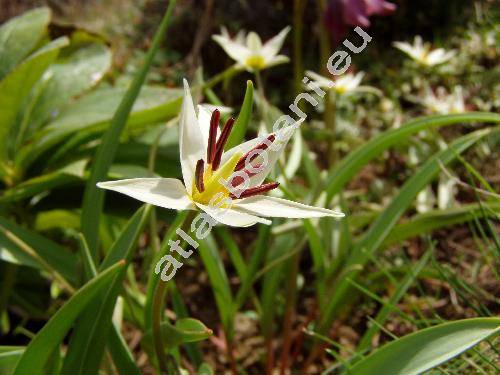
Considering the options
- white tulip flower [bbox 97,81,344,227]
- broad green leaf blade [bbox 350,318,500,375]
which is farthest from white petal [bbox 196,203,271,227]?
broad green leaf blade [bbox 350,318,500,375]

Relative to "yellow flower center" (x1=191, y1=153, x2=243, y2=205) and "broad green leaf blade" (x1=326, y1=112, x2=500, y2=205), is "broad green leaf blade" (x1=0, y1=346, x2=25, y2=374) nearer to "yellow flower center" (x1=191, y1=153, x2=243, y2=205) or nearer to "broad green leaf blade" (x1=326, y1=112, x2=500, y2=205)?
"yellow flower center" (x1=191, y1=153, x2=243, y2=205)

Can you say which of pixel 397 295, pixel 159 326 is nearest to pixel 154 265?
pixel 159 326

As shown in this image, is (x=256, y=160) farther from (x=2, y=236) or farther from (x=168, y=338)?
(x=2, y=236)

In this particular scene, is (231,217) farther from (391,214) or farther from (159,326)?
(391,214)

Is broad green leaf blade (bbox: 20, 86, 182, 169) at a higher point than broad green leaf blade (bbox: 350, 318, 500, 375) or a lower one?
higher

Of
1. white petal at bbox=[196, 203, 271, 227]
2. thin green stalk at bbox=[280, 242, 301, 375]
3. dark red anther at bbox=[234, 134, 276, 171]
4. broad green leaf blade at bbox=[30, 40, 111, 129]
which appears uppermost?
broad green leaf blade at bbox=[30, 40, 111, 129]

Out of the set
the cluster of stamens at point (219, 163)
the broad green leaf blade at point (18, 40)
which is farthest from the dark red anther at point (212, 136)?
the broad green leaf blade at point (18, 40)

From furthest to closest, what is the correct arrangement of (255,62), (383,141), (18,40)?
1. (18,40)
2. (255,62)
3. (383,141)
